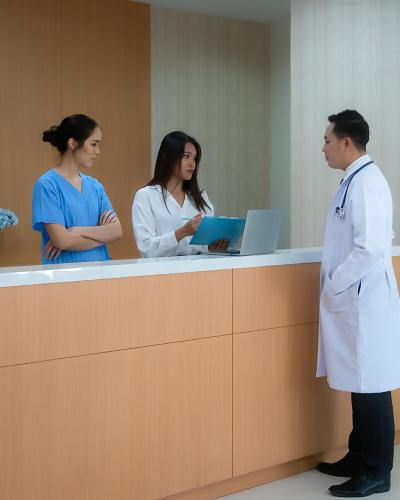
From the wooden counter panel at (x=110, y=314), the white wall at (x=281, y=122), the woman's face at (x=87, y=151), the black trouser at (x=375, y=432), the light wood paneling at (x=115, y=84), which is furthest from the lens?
the white wall at (x=281, y=122)

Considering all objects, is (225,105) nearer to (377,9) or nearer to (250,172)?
(250,172)

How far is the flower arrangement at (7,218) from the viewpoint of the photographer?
6.42 m

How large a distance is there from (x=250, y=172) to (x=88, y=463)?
5.84 metres

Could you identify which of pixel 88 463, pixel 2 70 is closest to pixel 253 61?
pixel 2 70

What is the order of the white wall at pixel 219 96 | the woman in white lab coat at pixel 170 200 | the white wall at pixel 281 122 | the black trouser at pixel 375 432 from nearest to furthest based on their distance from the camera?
the black trouser at pixel 375 432
the woman in white lab coat at pixel 170 200
the white wall at pixel 219 96
the white wall at pixel 281 122

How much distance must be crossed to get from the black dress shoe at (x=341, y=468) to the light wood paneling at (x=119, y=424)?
0.61 meters

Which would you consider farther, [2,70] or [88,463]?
[2,70]

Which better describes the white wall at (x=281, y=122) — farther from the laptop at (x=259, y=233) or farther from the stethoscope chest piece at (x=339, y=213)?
the stethoscope chest piece at (x=339, y=213)

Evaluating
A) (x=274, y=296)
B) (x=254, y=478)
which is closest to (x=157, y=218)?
(x=274, y=296)

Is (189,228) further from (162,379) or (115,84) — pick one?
(115,84)

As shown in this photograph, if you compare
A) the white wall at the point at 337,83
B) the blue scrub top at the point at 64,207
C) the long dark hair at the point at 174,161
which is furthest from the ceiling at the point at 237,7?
the blue scrub top at the point at 64,207

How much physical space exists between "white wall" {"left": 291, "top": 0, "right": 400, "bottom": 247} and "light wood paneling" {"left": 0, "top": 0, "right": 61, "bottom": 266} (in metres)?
2.42

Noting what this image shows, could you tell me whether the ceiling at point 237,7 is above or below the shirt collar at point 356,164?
above

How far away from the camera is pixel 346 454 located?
12.9 ft
